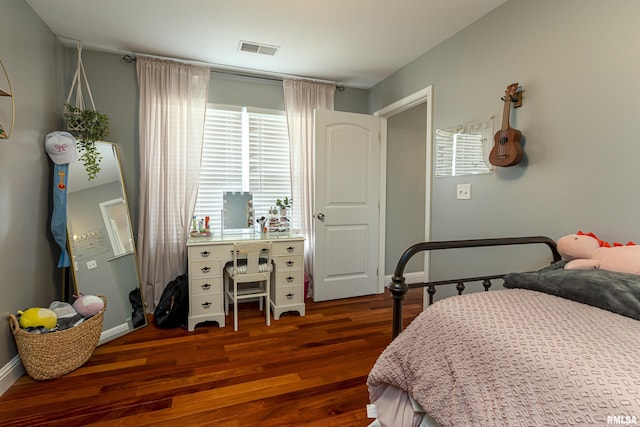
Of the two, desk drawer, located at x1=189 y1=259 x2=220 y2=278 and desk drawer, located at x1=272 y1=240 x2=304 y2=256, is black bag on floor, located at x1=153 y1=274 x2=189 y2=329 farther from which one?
desk drawer, located at x1=272 y1=240 x2=304 y2=256

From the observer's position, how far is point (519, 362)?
2.66 ft

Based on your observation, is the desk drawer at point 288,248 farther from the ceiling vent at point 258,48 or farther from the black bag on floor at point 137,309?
the ceiling vent at point 258,48

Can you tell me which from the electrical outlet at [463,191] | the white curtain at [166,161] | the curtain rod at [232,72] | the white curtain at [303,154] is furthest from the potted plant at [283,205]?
the electrical outlet at [463,191]

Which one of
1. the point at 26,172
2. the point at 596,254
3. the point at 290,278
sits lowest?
the point at 290,278

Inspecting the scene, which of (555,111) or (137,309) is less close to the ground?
(555,111)

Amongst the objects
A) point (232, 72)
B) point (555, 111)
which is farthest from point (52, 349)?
point (555, 111)

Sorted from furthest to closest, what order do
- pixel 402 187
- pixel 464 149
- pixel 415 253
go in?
1. pixel 402 187
2. pixel 464 149
3. pixel 415 253

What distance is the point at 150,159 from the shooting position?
2.95 meters

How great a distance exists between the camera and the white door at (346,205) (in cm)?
338

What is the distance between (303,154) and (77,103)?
2.07m

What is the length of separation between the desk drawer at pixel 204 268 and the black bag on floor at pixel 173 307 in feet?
0.89

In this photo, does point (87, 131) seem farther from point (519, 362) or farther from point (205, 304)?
point (519, 362)

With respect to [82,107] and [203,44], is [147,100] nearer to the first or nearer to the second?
[82,107]
